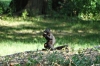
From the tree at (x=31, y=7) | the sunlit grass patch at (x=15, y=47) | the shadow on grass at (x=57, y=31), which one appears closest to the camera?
the sunlit grass patch at (x=15, y=47)

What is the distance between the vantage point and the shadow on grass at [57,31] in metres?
14.2

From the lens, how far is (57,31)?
1655 centimetres

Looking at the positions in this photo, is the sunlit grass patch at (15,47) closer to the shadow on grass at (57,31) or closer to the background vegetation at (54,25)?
the background vegetation at (54,25)

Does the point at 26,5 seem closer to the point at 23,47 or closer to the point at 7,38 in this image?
the point at 7,38

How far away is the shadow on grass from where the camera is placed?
46.6ft

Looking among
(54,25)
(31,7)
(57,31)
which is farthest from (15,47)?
(31,7)

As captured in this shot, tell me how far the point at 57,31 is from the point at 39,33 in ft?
3.33

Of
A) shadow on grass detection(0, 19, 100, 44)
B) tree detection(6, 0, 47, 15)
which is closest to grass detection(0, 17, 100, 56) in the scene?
shadow on grass detection(0, 19, 100, 44)

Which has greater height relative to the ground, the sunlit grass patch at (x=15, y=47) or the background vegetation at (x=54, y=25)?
the sunlit grass patch at (x=15, y=47)

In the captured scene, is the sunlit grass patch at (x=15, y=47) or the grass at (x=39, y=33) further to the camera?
the grass at (x=39, y=33)

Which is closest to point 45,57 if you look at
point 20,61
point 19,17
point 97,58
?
point 20,61

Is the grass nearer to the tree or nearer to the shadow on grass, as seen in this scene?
the shadow on grass

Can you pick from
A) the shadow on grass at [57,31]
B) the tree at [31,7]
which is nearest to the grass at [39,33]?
the shadow on grass at [57,31]

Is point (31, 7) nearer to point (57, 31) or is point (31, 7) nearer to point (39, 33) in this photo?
point (57, 31)
